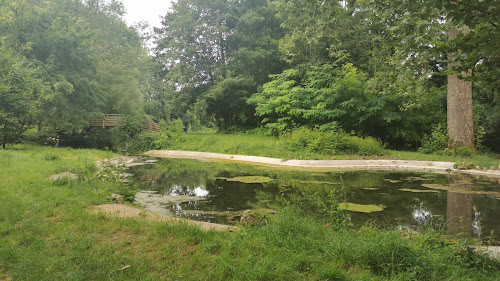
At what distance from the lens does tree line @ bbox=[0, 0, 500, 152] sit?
16.5m

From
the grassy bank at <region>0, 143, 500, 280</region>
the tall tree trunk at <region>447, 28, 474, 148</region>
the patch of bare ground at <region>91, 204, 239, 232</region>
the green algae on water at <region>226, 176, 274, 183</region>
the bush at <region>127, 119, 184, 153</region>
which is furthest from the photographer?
the bush at <region>127, 119, 184, 153</region>

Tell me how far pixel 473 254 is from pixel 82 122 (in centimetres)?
2487

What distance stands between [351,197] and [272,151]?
10236 mm

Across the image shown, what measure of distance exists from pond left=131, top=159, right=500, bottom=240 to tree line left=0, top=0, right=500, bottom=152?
366cm

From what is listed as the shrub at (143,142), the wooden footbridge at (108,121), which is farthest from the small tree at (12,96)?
the shrub at (143,142)

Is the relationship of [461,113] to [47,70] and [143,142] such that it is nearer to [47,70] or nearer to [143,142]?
[143,142]

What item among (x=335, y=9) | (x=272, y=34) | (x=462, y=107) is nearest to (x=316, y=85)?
(x=335, y=9)

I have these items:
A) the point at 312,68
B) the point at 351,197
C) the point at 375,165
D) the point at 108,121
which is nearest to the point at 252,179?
the point at 351,197

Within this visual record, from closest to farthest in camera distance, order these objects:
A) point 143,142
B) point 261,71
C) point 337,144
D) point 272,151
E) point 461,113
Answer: point 461,113, point 337,144, point 272,151, point 143,142, point 261,71

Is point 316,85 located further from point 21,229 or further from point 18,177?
point 21,229

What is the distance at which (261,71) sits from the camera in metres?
30.5

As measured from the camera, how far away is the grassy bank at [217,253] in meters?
3.42

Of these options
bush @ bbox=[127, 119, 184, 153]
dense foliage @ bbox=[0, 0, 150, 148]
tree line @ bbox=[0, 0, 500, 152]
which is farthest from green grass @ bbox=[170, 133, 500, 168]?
dense foliage @ bbox=[0, 0, 150, 148]

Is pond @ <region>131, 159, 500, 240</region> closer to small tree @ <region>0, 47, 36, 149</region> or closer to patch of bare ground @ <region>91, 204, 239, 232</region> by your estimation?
patch of bare ground @ <region>91, 204, 239, 232</region>
